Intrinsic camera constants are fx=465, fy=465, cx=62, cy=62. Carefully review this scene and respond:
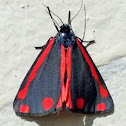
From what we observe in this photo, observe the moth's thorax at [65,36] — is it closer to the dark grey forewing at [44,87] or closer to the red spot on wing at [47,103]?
the dark grey forewing at [44,87]

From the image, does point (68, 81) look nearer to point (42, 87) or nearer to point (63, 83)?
point (63, 83)

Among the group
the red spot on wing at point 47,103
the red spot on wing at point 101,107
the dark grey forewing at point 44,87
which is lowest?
the red spot on wing at point 101,107

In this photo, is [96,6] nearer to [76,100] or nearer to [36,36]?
[36,36]

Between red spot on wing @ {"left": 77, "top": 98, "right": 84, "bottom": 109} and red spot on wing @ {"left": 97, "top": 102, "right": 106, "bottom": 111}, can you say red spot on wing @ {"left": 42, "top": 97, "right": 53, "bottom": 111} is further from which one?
red spot on wing @ {"left": 97, "top": 102, "right": 106, "bottom": 111}

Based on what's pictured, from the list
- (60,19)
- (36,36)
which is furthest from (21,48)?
(60,19)

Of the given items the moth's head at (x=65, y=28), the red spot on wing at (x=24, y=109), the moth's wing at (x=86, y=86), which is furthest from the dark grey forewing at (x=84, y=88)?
the red spot on wing at (x=24, y=109)

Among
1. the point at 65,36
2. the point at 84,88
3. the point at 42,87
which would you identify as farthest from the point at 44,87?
the point at 65,36
